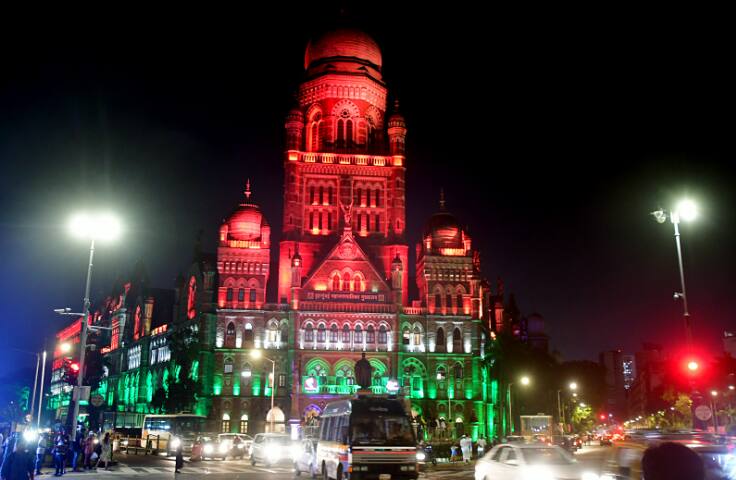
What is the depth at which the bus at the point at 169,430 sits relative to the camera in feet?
172

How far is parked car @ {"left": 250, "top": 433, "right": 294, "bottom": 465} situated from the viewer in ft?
125

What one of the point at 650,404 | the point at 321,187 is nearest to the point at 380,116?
the point at 321,187

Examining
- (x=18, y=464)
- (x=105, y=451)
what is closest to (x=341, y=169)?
(x=105, y=451)

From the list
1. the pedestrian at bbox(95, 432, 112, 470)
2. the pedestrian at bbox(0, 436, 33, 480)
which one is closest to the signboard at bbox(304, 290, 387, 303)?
the pedestrian at bbox(95, 432, 112, 470)

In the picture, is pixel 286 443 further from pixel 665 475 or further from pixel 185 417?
pixel 665 475

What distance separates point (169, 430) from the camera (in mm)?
55219

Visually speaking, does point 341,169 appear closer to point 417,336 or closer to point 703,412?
point 417,336

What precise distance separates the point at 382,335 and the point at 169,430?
2459cm

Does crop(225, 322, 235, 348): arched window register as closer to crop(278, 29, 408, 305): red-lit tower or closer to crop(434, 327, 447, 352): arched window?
crop(278, 29, 408, 305): red-lit tower

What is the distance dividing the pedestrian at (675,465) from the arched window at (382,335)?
68253 millimetres

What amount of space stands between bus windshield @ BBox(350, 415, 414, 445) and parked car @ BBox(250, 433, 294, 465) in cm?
1500

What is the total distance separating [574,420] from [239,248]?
66.7 m

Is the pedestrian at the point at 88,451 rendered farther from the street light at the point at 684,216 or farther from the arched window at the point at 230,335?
the arched window at the point at 230,335

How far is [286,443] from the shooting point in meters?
39.0
